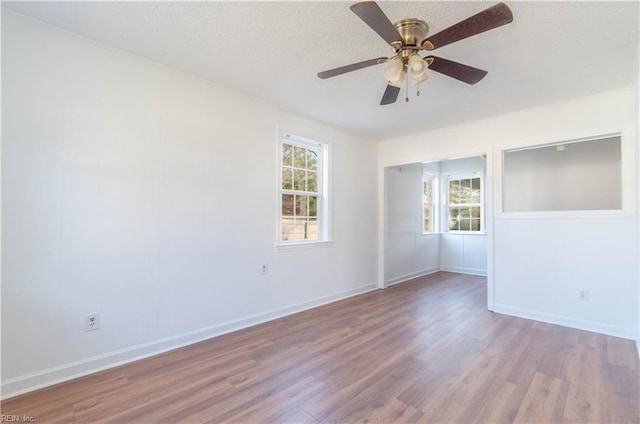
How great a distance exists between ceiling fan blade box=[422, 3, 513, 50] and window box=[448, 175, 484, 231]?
5.13 m

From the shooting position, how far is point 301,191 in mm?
3988

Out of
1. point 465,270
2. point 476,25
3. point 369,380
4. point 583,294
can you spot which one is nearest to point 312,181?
point 369,380

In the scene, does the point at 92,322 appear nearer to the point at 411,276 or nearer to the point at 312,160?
the point at 312,160

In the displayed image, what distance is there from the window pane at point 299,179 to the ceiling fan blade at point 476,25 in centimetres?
236

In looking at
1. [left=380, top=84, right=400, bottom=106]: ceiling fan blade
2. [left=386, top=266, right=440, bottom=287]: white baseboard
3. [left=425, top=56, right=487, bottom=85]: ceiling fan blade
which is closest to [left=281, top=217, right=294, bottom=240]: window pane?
[left=380, top=84, right=400, bottom=106]: ceiling fan blade

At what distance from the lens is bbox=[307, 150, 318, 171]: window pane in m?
4.14

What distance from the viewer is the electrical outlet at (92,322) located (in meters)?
2.27

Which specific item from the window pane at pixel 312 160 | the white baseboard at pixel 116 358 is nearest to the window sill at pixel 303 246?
the white baseboard at pixel 116 358

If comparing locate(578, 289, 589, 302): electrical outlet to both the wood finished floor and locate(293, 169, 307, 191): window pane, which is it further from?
locate(293, 169, 307, 191): window pane

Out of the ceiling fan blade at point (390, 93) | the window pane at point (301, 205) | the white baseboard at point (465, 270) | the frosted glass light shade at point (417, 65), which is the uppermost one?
the ceiling fan blade at point (390, 93)

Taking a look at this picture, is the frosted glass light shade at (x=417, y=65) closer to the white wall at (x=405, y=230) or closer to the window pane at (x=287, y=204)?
the window pane at (x=287, y=204)

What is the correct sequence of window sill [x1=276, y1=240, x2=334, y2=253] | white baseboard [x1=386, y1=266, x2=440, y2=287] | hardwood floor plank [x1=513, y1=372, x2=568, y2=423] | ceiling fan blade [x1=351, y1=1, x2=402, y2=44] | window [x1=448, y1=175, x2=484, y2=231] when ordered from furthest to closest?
window [x1=448, y1=175, x2=484, y2=231]
white baseboard [x1=386, y1=266, x2=440, y2=287]
window sill [x1=276, y1=240, x2=334, y2=253]
hardwood floor plank [x1=513, y1=372, x2=568, y2=423]
ceiling fan blade [x1=351, y1=1, x2=402, y2=44]

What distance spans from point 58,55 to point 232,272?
2.24 metres

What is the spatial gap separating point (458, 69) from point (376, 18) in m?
0.82
